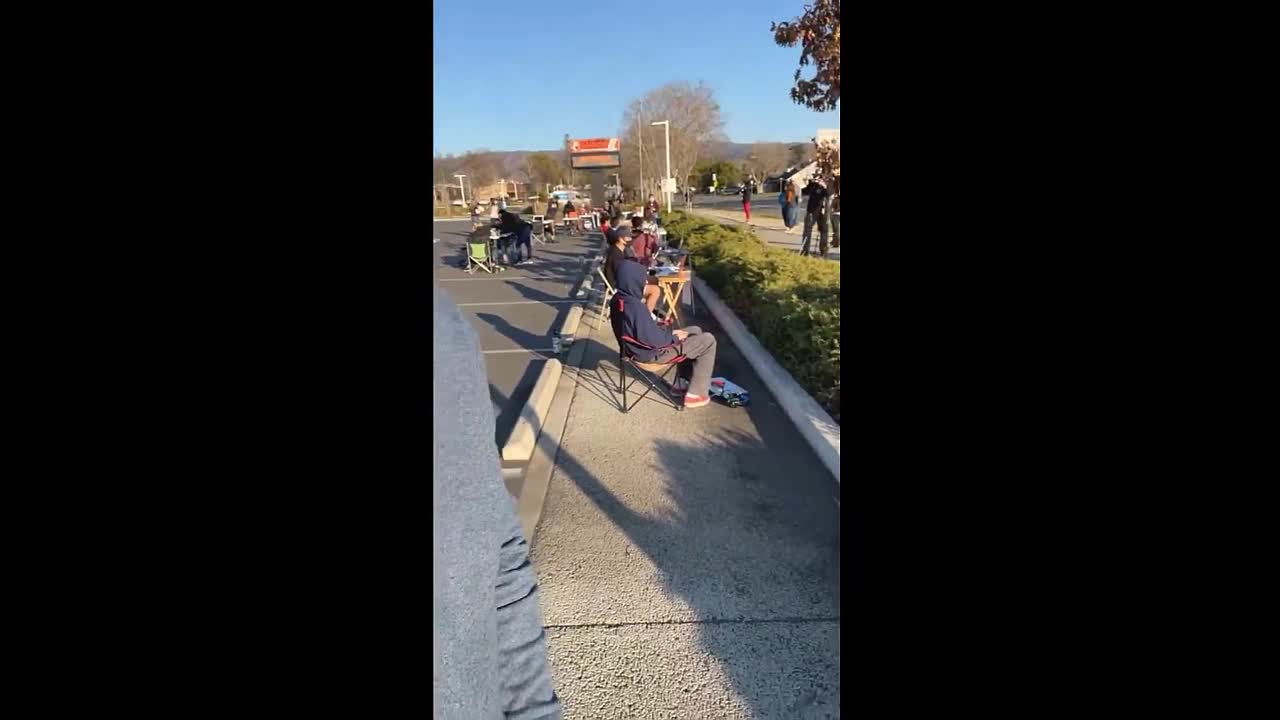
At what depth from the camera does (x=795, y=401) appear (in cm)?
555

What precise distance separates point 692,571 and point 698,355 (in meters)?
2.71

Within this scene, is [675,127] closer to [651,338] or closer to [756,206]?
[756,206]

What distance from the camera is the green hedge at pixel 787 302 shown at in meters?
5.46

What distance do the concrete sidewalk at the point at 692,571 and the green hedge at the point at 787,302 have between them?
548 mm

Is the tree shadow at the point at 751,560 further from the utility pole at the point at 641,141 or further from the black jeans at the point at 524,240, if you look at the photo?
the utility pole at the point at 641,141

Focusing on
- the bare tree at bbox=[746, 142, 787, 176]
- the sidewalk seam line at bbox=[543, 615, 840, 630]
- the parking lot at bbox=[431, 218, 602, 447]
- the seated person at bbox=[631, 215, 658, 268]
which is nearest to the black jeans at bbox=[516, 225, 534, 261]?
the parking lot at bbox=[431, 218, 602, 447]

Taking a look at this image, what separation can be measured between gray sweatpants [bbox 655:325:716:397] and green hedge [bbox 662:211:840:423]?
29.7 inches

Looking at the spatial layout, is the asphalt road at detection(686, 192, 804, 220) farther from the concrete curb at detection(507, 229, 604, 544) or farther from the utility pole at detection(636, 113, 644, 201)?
the concrete curb at detection(507, 229, 604, 544)

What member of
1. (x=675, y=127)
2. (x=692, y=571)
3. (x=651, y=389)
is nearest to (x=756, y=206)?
(x=675, y=127)

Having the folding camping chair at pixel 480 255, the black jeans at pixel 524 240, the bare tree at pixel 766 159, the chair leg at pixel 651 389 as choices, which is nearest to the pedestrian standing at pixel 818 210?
the chair leg at pixel 651 389
